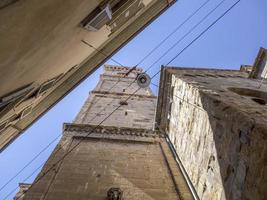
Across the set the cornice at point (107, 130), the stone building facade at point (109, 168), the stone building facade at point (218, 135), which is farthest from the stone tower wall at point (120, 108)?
the stone building facade at point (218, 135)

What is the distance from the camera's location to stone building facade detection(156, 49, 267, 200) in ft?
12.3

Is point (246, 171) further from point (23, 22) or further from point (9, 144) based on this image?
point (9, 144)

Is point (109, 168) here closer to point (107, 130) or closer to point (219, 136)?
point (107, 130)

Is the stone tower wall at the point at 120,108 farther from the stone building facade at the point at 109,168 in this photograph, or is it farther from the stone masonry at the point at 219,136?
the stone masonry at the point at 219,136

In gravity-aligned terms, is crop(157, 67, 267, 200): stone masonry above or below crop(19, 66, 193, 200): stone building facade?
above

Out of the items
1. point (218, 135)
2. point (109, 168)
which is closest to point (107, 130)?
point (109, 168)

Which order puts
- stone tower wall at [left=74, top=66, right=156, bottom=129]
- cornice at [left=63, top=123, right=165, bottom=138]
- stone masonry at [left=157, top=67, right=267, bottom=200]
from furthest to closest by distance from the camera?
1. stone tower wall at [left=74, top=66, right=156, bottom=129]
2. cornice at [left=63, top=123, right=165, bottom=138]
3. stone masonry at [left=157, top=67, right=267, bottom=200]

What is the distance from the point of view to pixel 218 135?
5289 millimetres

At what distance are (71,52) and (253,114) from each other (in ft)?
14.3

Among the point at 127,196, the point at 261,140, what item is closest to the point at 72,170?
the point at 127,196

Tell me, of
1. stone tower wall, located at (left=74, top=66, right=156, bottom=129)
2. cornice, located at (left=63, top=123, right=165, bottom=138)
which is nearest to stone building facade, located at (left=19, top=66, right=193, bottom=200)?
cornice, located at (left=63, top=123, right=165, bottom=138)

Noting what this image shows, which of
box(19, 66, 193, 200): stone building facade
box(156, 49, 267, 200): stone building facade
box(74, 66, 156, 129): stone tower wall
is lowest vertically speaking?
box(74, 66, 156, 129): stone tower wall

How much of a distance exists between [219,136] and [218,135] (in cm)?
7

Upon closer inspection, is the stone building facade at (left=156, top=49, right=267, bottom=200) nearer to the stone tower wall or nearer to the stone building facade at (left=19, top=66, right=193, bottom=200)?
the stone building facade at (left=19, top=66, right=193, bottom=200)
